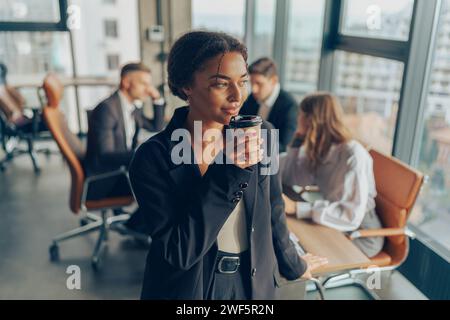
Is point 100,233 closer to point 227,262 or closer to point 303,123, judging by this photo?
point 303,123

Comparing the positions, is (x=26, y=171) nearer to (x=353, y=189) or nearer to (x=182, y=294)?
(x=353, y=189)

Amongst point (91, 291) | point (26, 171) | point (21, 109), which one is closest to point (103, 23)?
point (21, 109)

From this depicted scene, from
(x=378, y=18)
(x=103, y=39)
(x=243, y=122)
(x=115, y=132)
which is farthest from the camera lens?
(x=103, y=39)

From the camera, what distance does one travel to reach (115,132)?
2613 millimetres

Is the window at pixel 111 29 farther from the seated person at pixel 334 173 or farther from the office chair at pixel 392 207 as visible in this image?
the office chair at pixel 392 207

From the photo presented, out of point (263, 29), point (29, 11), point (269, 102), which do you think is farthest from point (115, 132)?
point (29, 11)

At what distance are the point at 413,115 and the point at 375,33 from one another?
73 cm

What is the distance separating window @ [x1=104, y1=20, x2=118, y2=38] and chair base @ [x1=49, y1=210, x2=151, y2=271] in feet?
10.3

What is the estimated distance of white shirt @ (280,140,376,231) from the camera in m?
1.89

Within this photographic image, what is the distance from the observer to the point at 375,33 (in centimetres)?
282

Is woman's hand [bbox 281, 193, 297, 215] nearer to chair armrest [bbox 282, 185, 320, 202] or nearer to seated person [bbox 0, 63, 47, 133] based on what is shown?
chair armrest [bbox 282, 185, 320, 202]

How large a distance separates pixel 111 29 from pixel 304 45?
2.76 metres

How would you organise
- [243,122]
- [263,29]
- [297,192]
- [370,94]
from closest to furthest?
[243,122] < [297,192] < [370,94] < [263,29]
